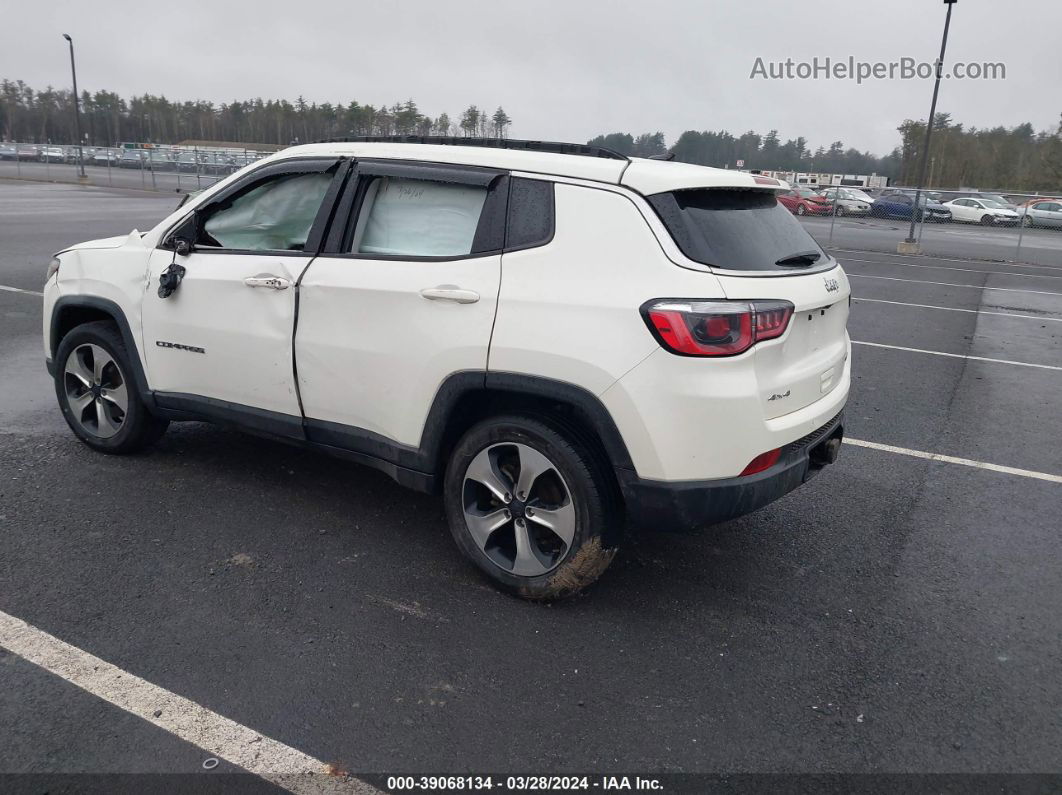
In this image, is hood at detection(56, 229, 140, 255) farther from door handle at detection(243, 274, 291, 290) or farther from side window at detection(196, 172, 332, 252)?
door handle at detection(243, 274, 291, 290)

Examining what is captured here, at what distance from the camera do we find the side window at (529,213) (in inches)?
137

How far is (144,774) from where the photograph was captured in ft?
8.32

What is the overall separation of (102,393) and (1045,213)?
37240mm

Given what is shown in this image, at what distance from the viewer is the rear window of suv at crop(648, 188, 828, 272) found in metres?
3.32

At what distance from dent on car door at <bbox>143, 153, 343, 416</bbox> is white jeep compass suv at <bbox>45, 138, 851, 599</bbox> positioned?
12 millimetres

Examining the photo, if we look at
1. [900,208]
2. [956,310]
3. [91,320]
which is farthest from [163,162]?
[91,320]

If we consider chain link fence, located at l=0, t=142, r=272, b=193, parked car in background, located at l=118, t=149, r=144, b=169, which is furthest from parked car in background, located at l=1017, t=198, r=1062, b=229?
parked car in background, located at l=118, t=149, r=144, b=169

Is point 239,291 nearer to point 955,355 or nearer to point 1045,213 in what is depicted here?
point 955,355

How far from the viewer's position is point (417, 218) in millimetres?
3875

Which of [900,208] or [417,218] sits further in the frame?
[900,208]

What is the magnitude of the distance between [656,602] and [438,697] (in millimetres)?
1131

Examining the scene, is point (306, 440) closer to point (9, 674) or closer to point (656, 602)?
point (9, 674)

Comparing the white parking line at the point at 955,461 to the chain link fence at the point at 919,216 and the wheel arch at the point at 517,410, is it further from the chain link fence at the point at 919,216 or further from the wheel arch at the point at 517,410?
the chain link fence at the point at 919,216

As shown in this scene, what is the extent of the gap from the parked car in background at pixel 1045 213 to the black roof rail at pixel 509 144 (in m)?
35.2
